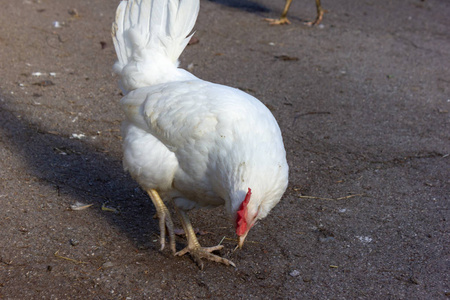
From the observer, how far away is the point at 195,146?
2.61 metres

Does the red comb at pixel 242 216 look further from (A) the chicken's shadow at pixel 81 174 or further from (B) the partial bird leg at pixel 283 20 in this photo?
(B) the partial bird leg at pixel 283 20

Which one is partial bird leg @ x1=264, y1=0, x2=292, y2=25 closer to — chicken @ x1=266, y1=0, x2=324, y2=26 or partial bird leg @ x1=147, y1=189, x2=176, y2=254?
chicken @ x1=266, y1=0, x2=324, y2=26

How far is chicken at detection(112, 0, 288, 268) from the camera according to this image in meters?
2.44

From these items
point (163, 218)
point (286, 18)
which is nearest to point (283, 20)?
point (286, 18)

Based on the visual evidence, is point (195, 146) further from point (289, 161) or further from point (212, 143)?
point (289, 161)

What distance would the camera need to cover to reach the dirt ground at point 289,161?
272cm

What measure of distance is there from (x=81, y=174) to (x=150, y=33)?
1184 millimetres

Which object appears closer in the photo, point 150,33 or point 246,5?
point 150,33

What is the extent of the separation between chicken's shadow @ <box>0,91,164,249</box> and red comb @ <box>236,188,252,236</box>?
2.71 feet

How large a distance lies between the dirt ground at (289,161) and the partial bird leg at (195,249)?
2.0 inches

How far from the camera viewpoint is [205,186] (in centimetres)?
263

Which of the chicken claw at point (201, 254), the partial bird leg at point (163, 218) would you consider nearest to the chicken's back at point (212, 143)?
the partial bird leg at point (163, 218)

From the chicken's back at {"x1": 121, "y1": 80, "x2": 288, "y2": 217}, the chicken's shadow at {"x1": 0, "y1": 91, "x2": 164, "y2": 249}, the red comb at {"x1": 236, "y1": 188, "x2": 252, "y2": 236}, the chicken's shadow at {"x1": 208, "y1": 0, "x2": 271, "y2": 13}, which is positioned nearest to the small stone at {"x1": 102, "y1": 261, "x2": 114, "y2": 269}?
the chicken's shadow at {"x1": 0, "y1": 91, "x2": 164, "y2": 249}

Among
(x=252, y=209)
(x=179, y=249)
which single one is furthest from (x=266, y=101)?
(x=252, y=209)
